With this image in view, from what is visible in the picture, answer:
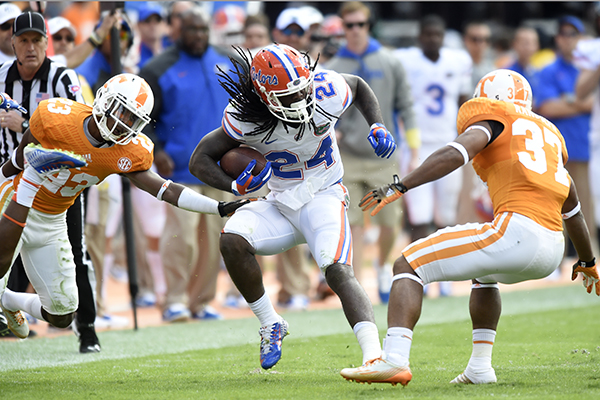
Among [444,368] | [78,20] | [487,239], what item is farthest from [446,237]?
[78,20]

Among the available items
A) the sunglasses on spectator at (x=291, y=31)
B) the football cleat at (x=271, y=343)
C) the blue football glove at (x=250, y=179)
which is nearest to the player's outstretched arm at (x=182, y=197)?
the blue football glove at (x=250, y=179)

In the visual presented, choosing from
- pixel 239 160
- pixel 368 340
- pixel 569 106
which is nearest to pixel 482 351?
pixel 368 340

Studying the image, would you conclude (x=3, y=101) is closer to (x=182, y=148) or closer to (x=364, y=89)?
(x=364, y=89)

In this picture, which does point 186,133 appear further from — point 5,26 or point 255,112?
point 255,112

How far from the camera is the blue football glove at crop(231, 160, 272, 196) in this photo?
4.17m

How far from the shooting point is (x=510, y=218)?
3688mm

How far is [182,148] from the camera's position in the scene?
Result: 7.02 metres

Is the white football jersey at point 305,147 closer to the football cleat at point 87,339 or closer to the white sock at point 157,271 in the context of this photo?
the football cleat at point 87,339

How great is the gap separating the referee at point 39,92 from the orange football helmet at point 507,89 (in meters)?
2.61

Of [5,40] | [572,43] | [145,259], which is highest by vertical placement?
[572,43]

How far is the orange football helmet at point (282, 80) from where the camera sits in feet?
13.5

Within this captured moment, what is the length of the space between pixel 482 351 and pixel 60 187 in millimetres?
2434

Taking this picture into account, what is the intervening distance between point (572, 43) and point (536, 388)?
20.6ft

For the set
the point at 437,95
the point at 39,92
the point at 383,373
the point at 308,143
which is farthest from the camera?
A: the point at 437,95
